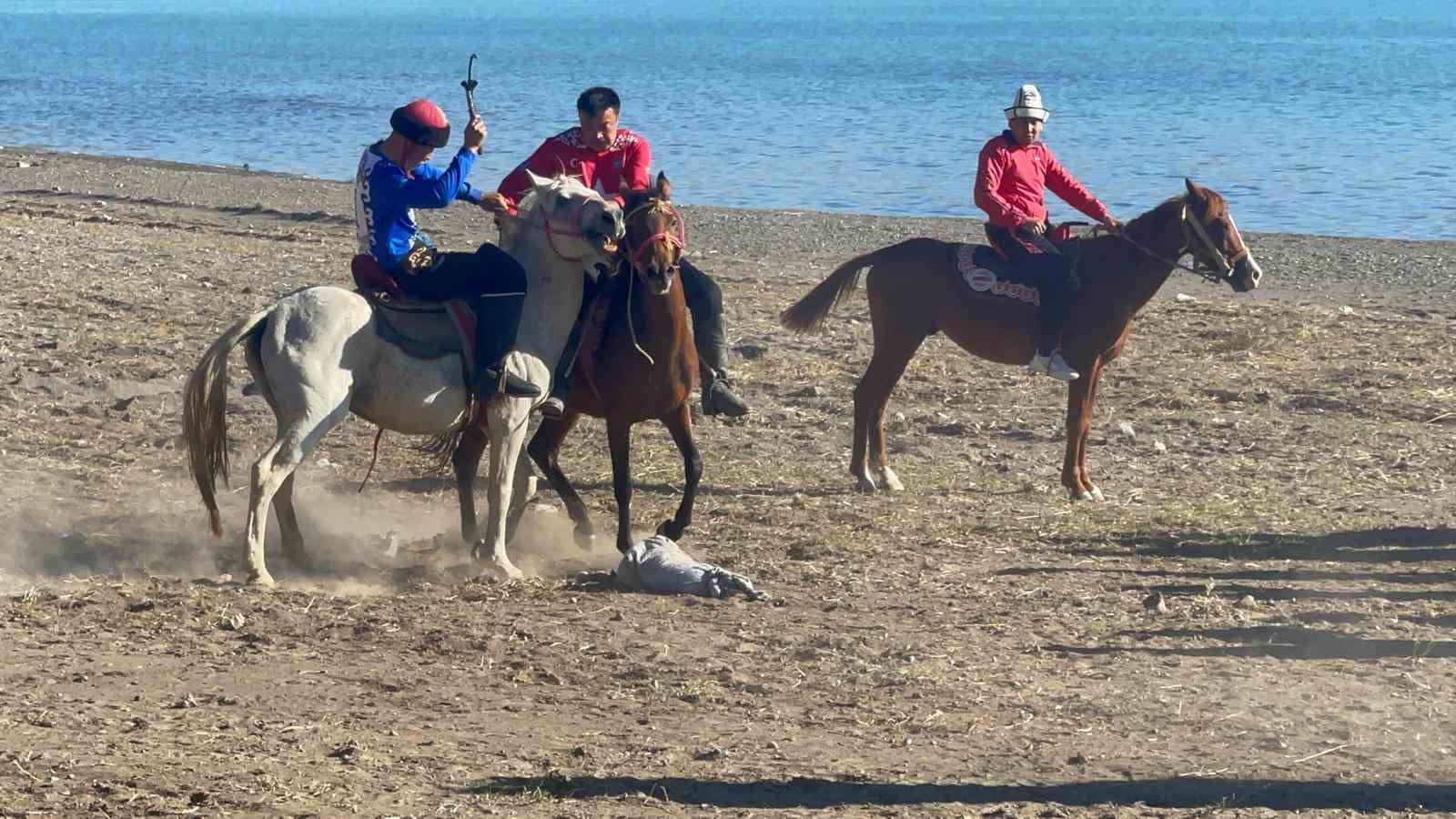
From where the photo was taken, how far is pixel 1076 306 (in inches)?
429

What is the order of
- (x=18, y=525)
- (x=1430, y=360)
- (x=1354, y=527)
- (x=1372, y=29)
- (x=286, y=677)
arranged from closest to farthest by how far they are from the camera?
(x=286, y=677)
(x=18, y=525)
(x=1354, y=527)
(x=1430, y=360)
(x=1372, y=29)

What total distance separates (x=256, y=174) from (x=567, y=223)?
2522 cm

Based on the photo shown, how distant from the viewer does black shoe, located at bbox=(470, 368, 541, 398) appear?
8.37 m

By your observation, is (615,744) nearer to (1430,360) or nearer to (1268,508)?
(1268,508)

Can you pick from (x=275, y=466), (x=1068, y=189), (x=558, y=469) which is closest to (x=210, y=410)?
(x=275, y=466)

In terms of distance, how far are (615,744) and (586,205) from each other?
118 inches

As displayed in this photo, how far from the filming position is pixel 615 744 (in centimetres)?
621

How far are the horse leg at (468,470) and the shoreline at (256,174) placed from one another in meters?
18.0

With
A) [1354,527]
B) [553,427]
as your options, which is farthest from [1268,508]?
[553,427]

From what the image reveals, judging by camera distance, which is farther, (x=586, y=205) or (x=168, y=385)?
(x=168, y=385)

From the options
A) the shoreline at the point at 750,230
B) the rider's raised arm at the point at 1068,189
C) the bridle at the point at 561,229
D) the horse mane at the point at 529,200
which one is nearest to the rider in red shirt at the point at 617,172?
the horse mane at the point at 529,200

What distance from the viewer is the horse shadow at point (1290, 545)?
9.17 m

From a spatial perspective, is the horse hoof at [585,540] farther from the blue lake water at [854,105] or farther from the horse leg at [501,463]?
the blue lake water at [854,105]

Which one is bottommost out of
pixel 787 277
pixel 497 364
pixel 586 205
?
pixel 787 277
